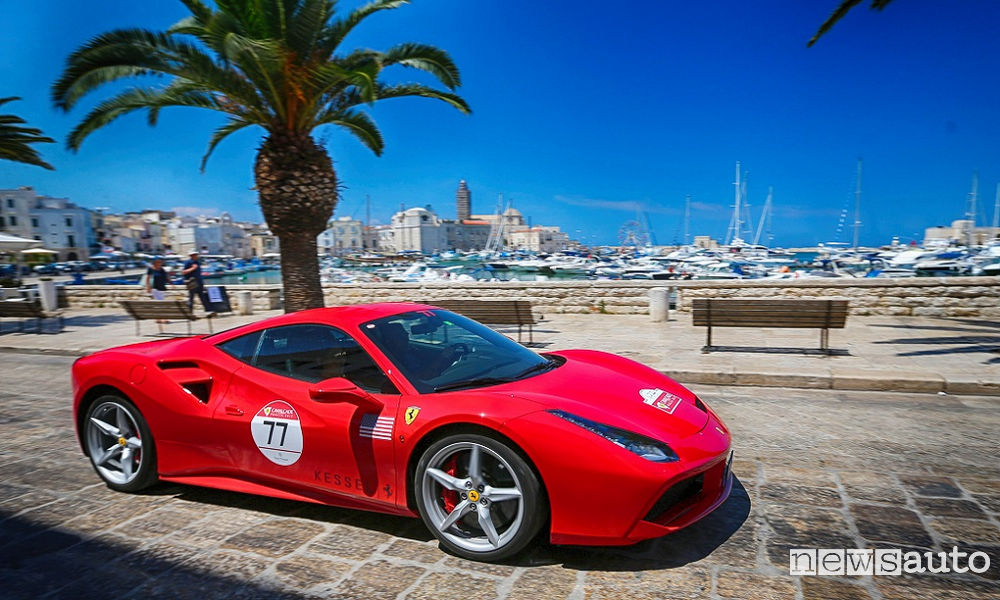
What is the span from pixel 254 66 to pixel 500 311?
5.72 metres

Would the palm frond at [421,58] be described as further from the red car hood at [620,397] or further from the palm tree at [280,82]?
the red car hood at [620,397]

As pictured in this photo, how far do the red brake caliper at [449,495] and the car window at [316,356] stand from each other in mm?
592

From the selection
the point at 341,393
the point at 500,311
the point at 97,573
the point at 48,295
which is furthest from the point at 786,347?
the point at 48,295

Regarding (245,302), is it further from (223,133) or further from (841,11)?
(841,11)

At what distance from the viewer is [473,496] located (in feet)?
9.77

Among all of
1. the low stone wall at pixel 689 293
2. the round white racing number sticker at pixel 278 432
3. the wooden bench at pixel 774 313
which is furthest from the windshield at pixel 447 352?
the low stone wall at pixel 689 293

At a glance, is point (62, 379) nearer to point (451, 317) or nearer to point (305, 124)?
point (305, 124)

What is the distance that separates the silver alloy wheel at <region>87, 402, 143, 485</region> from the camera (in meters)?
4.04

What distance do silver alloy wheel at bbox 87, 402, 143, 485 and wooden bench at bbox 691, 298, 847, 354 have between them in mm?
7381

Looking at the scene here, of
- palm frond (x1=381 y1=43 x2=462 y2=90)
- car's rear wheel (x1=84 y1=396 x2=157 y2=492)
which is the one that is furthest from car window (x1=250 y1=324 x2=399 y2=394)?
palm frond (x1=381 y1=43 x2=462 y2=90)

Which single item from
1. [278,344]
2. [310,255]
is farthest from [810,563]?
[310,255]

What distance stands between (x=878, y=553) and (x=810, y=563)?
41cm

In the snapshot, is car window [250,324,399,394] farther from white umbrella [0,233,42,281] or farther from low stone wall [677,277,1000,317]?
white umbrella [0,233,42,281]

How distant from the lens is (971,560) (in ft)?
9.52
